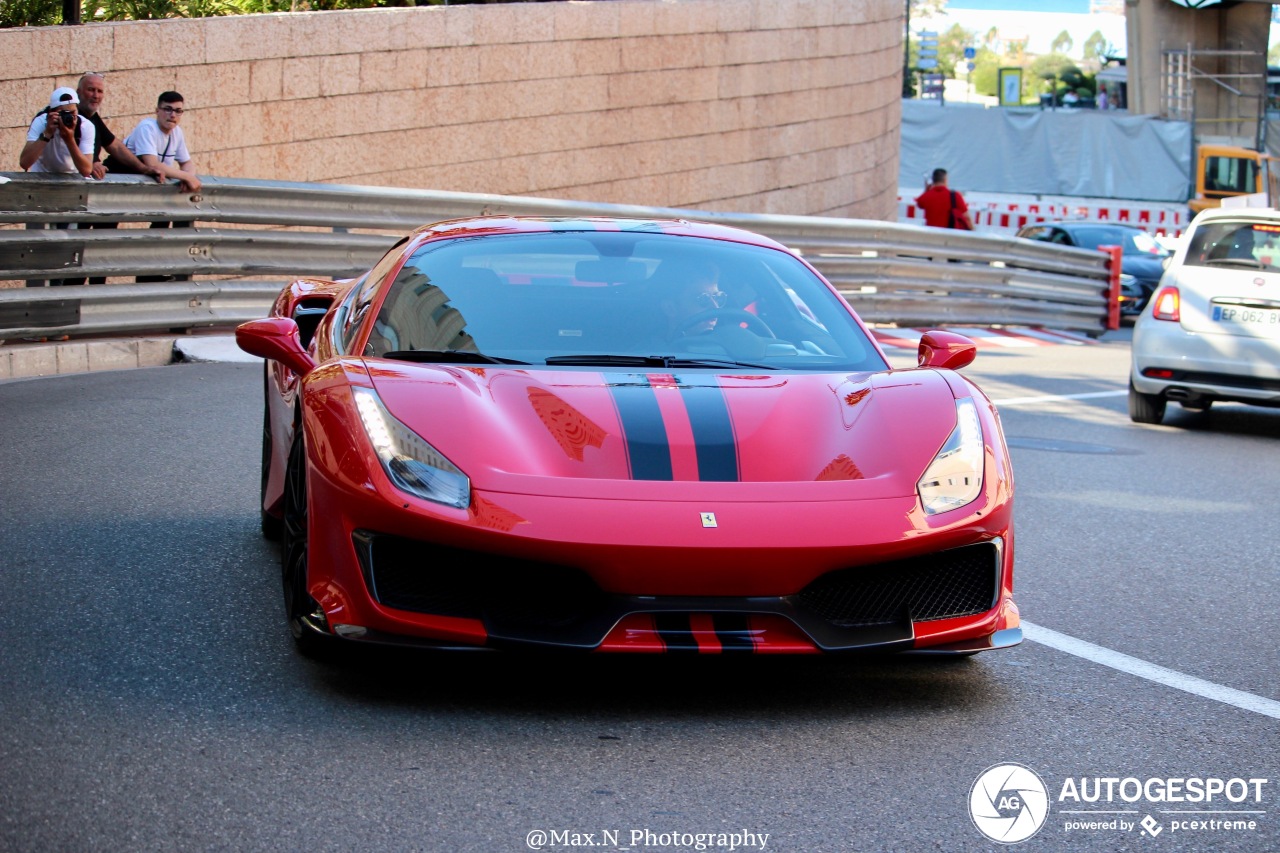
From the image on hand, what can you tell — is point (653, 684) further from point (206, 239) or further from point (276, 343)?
point (206, 239)

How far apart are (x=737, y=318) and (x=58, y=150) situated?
25.1ft

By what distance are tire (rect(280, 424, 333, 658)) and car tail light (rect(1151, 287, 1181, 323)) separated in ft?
Result: 26.9

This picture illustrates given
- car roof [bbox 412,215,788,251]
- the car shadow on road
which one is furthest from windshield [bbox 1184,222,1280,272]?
the car shadow on road

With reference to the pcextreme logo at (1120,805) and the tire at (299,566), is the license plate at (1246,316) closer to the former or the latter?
the pcextreme logo at (1120,805)

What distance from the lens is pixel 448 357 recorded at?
15.6 feet

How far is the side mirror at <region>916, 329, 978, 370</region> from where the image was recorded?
207 inches

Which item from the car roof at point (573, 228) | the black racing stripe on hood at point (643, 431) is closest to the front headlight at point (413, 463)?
the black racing stripe on hood at point (643, 431)

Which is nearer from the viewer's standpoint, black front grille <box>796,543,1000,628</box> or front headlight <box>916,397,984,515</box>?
black front grille <box>796,543,1000,628</box>

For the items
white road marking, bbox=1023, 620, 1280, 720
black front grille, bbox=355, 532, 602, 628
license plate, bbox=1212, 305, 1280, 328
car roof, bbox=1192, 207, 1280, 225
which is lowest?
white road marking, bbox=1023, 620, 1280, 720

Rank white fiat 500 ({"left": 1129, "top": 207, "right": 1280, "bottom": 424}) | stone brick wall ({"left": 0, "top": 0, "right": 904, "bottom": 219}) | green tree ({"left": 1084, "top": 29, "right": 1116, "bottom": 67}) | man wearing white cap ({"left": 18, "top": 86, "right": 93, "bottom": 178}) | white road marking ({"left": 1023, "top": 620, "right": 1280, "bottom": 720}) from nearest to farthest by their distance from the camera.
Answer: white road marking ({"left": 1023, "top": 620, "right": 1280, "bottom": 720}), man wearing white cap ({"left": 18, "top": 86, "right": 93, "bottom": 178}), white fiat 500 ({"left": 1129, "top": 207, "right": 1280, "bottom": 424}), stone brick wall ({"left": 0, "top": 0, "right": 904, "bottom": 219}), green tree ({"left": 1084, "top": 29, "right": 1116, "bottom": 67})

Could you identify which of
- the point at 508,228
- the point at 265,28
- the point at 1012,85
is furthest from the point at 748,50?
the point at 1012,85

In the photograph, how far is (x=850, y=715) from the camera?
417 cm

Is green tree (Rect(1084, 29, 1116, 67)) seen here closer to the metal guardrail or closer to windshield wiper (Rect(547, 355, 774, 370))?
the metal guardrail

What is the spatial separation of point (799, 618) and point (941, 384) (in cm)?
110
